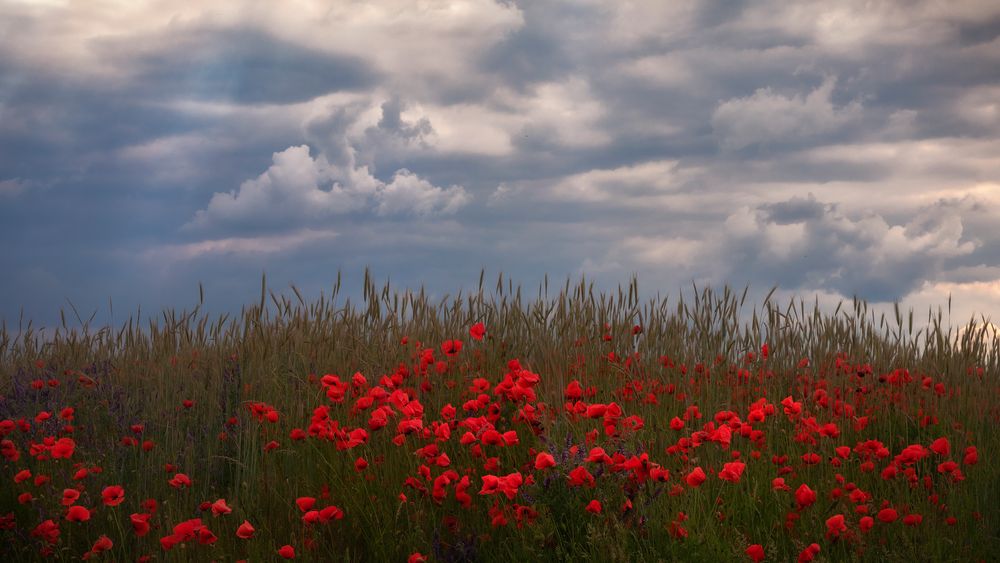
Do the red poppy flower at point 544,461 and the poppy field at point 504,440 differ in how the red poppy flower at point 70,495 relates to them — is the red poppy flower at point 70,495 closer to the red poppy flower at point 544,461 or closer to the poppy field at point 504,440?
the poppy field at point 504,440

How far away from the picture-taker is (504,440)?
414cm

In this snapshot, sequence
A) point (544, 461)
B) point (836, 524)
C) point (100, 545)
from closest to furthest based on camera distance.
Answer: point (544, 461)
point (836, 524)
point (100, 545)

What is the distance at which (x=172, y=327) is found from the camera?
724 cm

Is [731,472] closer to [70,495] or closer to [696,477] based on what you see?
[696,477]

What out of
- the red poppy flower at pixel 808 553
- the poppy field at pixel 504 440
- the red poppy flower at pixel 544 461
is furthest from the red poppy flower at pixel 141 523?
the red poppy flower at pixel 808 553

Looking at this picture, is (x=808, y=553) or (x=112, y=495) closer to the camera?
(x=808, y=553)

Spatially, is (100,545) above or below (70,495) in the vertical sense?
below

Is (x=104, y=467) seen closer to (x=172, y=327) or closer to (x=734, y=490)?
(x=172, y=327)

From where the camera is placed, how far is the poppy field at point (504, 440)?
3871mm

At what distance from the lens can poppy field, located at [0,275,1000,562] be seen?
387 cm

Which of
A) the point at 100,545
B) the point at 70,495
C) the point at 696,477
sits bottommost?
the point at 100,545

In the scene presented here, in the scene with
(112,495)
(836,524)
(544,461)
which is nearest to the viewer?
(544,461)

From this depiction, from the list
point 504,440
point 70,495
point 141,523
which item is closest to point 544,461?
point 504,440

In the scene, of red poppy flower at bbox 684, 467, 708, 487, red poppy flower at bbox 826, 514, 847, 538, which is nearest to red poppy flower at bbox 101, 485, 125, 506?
red poppy flower at bbox 684, 467, 708, 487
